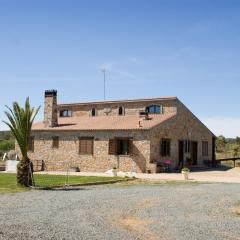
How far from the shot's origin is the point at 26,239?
31.8 feet

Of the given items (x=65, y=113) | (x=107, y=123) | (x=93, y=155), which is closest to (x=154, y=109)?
(x=107, y=123)

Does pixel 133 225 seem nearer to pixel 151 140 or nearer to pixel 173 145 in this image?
pixel 151 140

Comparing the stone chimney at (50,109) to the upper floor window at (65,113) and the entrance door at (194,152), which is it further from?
the entrance door at (194,152)

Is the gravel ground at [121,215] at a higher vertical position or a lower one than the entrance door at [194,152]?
lower

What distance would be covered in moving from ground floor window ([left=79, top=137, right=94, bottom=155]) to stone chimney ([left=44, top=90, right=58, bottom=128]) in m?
3.81

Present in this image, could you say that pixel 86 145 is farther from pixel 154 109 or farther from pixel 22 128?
pixel 22 128

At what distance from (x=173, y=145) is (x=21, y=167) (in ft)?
55.7

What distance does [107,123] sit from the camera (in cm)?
3603

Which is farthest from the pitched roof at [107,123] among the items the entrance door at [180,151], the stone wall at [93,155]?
the entrance door at [180,151]

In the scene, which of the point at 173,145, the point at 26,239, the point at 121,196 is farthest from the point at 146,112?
the point at 26,239

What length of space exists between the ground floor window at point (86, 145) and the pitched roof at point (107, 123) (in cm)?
82

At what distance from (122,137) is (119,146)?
30.4 inches

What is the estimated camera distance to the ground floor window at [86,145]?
34.7 metres

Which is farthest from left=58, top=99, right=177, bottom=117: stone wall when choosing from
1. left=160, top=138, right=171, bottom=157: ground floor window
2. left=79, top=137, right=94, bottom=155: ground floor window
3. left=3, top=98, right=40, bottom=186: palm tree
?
left=3, top=98, right=40, bottom=186: palm tree
